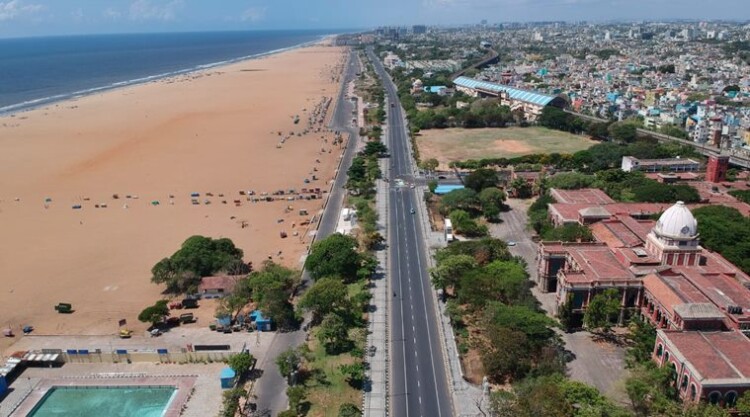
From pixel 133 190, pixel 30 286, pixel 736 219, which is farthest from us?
pixel 133 190

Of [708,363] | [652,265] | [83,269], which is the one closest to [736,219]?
[652,265]

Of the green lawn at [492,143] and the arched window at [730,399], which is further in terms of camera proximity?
the green lawn at [492,143]

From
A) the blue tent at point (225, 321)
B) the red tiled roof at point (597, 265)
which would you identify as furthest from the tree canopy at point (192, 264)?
the red tiled roof at point (597, 265)

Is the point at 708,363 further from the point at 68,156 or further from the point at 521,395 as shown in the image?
the point at 68,156

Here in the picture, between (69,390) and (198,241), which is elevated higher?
(198,241)

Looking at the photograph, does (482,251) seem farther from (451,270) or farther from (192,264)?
(192,264)

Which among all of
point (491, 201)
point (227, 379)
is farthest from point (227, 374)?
point (491, 201)

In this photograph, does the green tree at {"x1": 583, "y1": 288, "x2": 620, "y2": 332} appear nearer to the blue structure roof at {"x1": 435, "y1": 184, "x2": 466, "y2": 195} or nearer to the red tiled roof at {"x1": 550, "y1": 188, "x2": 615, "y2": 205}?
the red tiled roof at {"x1": 550, "y1": 188, "x2": 615, "y2": 205}

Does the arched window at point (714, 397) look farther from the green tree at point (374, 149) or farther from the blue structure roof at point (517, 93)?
the blue structure roof at point (517, 93)
